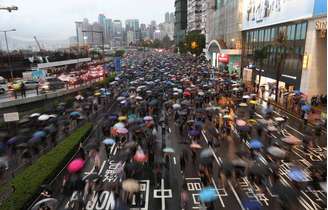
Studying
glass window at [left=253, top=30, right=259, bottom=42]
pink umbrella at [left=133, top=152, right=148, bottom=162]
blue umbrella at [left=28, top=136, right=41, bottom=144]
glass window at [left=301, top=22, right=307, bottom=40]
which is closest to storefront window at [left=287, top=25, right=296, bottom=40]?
glass window at [left=301, top=22, right=307, bottom=40]

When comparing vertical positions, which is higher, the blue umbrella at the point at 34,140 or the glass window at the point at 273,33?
the glass window at the point at 273,33

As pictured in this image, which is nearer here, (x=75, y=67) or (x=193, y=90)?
(x=193, y=90)

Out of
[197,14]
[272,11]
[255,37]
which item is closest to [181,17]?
[197,14]

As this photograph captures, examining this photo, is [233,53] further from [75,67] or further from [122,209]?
[122,209]

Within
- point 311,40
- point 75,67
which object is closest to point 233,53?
point 311,40

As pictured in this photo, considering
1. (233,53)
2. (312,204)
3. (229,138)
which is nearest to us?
(312,204)

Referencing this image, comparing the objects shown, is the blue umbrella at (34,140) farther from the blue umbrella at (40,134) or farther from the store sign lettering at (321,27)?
the store sign lettering at (321,27)

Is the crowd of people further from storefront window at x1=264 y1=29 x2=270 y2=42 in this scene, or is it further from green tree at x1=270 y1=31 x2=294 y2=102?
storefront window at x1=264 y1=29 x2=270 y2=42

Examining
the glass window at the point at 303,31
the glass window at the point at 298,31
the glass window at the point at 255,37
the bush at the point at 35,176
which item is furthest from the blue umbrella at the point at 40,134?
the glass window at the point at 255,37
